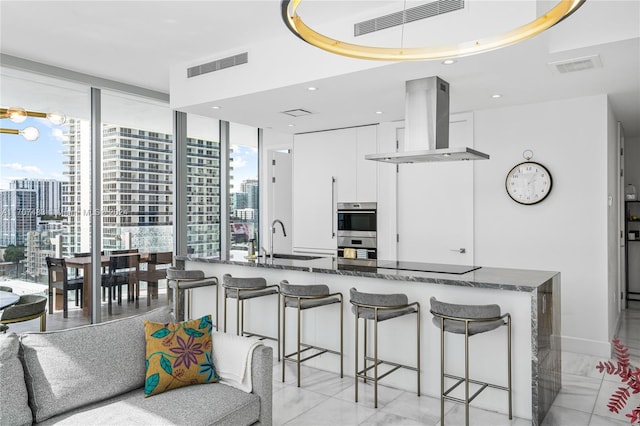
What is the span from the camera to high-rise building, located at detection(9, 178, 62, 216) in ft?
15.7

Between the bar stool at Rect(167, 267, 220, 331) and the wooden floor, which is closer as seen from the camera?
the bar stool at Rect(167, 267, 220, 331)

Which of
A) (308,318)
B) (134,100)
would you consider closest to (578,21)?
(308,318)

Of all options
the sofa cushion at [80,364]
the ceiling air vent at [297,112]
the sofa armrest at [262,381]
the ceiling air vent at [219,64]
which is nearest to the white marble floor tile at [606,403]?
the sofa armrest at [262,381]

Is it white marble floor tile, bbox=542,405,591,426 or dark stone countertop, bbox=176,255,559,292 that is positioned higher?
dark stone countertop, bbox=176,255,559,292

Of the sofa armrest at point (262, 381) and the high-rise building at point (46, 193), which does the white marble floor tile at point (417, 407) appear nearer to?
the sofa armrest at point (262, 381)

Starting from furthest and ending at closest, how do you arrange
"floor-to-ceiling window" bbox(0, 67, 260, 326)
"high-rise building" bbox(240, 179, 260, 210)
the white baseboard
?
1. "high-rise building" bbox(240, 179, 260, 210)
2. "floor-to-ceiling window" bbox(0, 67, 260, 326)
3. the white baseboard

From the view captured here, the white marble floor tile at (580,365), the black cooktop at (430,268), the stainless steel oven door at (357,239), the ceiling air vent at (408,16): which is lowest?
the white marble floor tile at (580,365)

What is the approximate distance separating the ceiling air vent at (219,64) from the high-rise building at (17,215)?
2093mm

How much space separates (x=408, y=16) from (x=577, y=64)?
4.63 ft

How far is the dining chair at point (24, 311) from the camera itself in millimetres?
3609

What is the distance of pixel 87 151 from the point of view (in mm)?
5285

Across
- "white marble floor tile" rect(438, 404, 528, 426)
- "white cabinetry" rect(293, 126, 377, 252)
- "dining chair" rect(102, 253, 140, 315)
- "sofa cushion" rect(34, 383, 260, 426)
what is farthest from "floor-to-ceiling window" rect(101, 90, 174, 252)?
"white marble floor tile" rect(438, 404, 528, 426)

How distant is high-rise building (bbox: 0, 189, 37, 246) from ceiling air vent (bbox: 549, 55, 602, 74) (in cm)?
506

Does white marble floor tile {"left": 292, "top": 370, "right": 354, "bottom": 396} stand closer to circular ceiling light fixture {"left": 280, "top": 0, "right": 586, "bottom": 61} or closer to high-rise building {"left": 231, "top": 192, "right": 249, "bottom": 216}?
circular ceiling light fixture {"left": 280, "top": 0, "right": 586, "bottom": 61}
